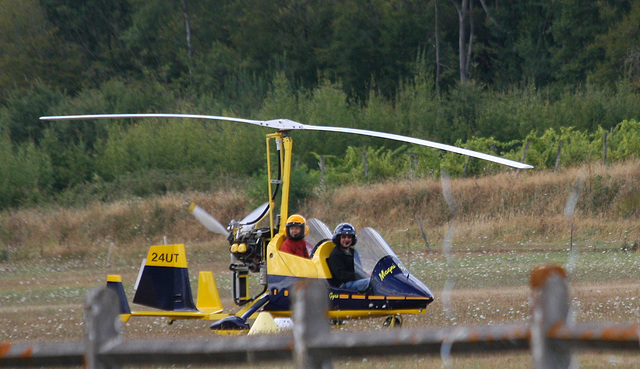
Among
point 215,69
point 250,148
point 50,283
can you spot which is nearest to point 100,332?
point 50,283

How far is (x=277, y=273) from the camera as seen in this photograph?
32.5 ft

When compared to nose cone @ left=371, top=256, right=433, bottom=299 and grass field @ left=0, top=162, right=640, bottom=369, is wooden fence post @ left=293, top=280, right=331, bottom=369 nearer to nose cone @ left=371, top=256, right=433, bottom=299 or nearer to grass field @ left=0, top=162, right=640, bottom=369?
nose cone @ left=371, top=256, right=433, bottom=299

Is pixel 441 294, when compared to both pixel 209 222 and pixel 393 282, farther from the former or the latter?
pixel 209 222

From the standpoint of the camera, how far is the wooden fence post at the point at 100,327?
3732 millimetres

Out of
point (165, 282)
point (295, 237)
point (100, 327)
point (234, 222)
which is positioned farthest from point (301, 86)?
point (100, 327)

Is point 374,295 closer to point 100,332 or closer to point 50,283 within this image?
point 100,332

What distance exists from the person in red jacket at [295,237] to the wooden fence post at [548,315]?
22.5 feet

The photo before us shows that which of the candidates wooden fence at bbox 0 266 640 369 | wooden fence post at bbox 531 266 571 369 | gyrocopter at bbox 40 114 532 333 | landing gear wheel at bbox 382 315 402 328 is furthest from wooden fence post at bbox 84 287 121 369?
landing gear wheel at bbox 382 315 402 328

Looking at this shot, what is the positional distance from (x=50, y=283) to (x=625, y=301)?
1399 centimetres

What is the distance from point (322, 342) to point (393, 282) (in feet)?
20.6

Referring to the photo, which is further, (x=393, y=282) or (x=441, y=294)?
(x=441, y=294)

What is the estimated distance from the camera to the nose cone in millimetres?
9531

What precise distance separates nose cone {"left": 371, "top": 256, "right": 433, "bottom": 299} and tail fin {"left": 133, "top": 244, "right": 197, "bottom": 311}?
271 centimetres

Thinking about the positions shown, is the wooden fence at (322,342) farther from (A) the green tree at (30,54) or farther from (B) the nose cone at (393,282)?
(A) the green tree at (30,54)
